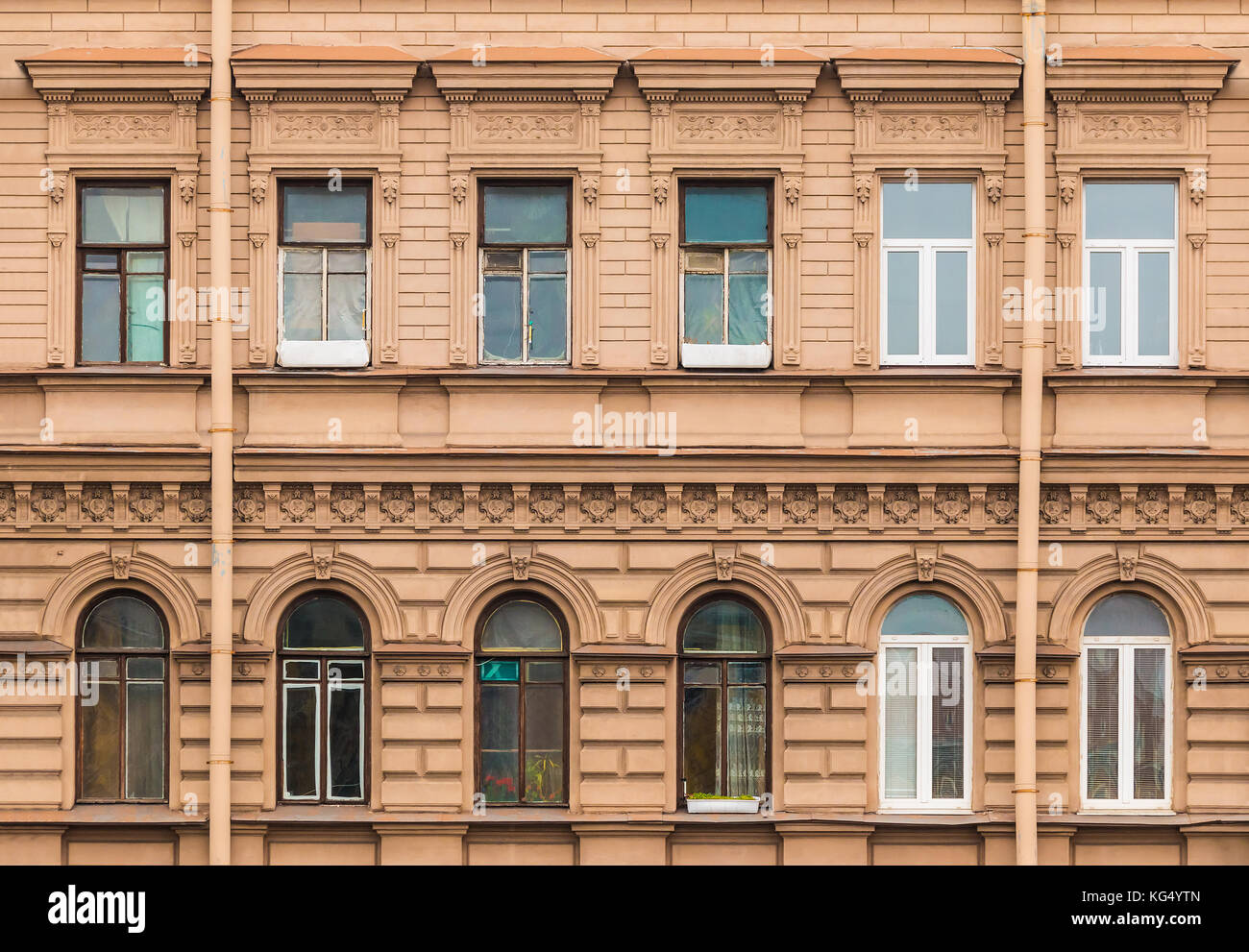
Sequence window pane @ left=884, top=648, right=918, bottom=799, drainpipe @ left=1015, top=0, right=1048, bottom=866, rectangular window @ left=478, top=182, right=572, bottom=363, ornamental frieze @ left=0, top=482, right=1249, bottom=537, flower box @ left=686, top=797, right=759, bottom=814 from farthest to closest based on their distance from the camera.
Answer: rectangular window @ left=478, top=182, right=572, bottom=363, window pane @ left=884, top=648, right=918, bottom=799, ornamental frieze @ left=0, top=482, right=1249, bottom=537, flower box @ left=686, top=797, right=759, bottom=814, drainpipe @ left=1015, top=0, right=1048, bottom=866

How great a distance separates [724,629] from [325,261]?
4902 mm

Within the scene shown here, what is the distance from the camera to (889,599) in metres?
15.6

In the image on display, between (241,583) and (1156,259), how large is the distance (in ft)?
28.6

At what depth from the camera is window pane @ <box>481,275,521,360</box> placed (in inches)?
624

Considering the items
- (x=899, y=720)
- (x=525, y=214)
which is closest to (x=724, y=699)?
(x=899, y=720)

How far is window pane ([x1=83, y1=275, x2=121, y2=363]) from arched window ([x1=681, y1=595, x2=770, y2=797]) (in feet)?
19.0

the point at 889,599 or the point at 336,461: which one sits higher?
the point at 336,461

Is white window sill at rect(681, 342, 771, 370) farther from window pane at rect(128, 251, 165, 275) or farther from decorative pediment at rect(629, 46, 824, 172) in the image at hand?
window pane at rect(128, 251, 165, 275)

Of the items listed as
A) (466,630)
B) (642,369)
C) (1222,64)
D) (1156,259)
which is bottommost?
(466,630)

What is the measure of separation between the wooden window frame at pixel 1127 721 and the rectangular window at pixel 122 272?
346 inches

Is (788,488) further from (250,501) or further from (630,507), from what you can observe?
(250,501)

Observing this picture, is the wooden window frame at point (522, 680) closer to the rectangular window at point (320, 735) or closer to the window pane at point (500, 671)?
the window pane at point (500, 671)

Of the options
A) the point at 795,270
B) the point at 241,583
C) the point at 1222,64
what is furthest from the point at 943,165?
the point at 241,583

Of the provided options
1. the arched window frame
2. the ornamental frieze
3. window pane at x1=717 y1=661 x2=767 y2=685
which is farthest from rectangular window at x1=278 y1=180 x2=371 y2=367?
window pane at x1=717 y1=661 x2=767 y2=685
